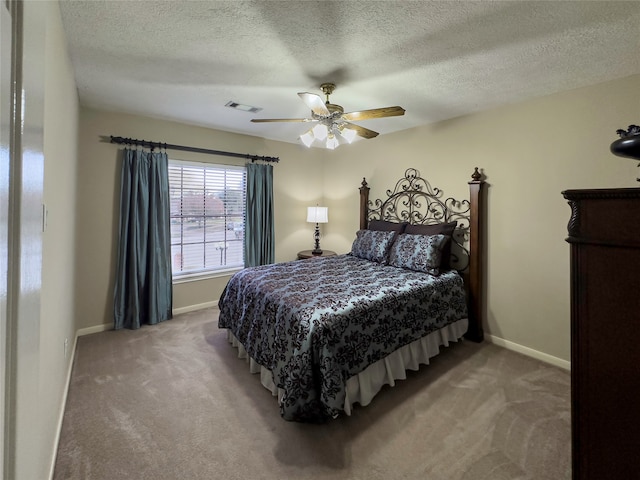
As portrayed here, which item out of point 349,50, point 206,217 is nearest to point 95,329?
point 206,217

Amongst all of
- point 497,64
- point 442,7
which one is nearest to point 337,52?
point 442,7

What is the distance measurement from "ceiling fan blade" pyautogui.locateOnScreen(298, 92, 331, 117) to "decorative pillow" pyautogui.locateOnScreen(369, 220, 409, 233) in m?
1.79

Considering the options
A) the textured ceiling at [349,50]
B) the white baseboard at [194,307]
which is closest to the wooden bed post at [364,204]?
the textured ceiling at [349,50]

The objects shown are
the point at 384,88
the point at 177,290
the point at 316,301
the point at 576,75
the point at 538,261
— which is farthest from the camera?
the point at 177,290

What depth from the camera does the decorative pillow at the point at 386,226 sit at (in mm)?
3623

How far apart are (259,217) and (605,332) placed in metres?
3.85

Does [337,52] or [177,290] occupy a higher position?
[337,52]

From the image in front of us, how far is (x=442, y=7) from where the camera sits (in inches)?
62.1

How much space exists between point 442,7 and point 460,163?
1993 mm

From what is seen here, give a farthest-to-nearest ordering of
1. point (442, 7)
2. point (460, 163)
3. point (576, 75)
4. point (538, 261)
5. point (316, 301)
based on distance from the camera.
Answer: point (460, 163), point (538, 261), point (576, 75), point (316, 301), point (442, 7)

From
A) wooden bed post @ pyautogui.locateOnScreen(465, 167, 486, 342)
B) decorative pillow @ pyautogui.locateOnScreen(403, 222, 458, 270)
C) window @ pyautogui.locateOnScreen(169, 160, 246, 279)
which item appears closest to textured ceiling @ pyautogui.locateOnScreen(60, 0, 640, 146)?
wooden bed post @ pyautogui.locateOnScreen(465, 167, 486, 342)

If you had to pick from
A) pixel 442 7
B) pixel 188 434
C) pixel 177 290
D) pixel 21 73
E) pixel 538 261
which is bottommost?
pixel 188 434

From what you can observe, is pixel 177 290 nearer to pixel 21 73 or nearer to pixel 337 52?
pixel 337 52

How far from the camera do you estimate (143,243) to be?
11.1ft
